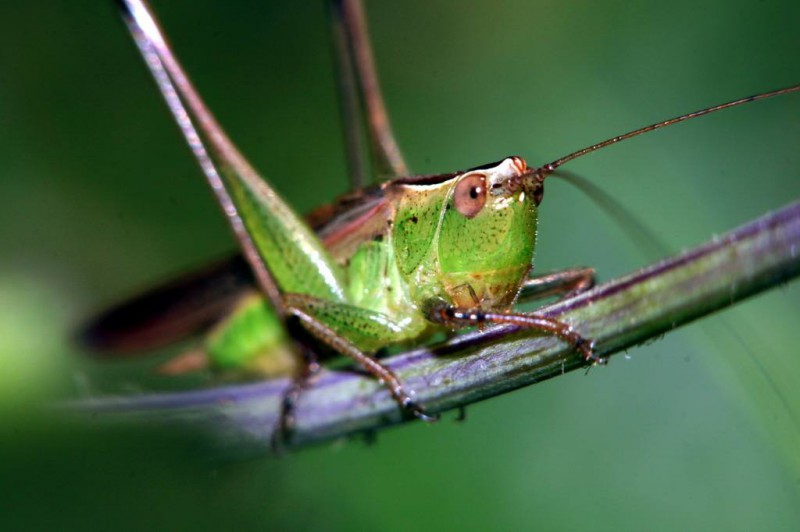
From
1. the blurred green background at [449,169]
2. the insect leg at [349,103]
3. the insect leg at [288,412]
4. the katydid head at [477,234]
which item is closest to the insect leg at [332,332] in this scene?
the insect leg at [288,412]

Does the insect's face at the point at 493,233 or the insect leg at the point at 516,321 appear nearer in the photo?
the insect leg at the point at 516,321

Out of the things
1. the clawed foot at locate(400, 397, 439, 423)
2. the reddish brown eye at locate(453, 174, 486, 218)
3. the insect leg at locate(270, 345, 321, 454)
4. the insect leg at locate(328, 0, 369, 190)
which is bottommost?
the insect leg at locate(270, 345, 321, 454)

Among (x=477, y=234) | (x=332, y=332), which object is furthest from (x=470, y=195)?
(x=332, y=332)

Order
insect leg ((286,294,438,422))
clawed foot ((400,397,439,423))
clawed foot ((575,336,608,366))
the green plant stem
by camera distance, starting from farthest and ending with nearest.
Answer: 1. insect leg ((286,294,438,422))
2. clawed foot ((400,397,439,423))
3. clawed foot ((575,336,608,366))
4. the green plant stem

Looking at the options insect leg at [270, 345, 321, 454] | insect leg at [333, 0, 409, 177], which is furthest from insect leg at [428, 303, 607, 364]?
insect leg at [333, 0, 409, 177]

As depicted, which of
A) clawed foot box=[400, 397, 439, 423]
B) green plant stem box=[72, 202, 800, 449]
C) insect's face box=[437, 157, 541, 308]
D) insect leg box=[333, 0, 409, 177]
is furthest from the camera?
insect leg box=[333, 0, 409, 177]

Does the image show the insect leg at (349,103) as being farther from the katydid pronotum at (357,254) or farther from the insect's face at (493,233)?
the insect's face at (493,233)

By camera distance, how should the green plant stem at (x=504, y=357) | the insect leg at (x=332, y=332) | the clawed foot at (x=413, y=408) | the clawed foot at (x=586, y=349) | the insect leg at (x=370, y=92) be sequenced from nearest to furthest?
the green plant stem at (x=504, y=357), the clawed foot at (x=586, y=349), the clawed foot at (x=413, y=408), the insect leg at (x=332, y=332), the insect leg at (x=370, y=92)

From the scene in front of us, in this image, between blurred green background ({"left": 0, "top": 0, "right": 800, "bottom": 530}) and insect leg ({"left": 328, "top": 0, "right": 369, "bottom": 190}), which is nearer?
Answer: blurred green background ({"left": 0, "top": 0, "right": 800, "bottom": 530})

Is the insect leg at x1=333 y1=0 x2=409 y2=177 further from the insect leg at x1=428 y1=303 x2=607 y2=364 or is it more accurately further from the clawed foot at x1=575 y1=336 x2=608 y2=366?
the clawed foot at x1=575 y1=336 x2=608 y2=366
